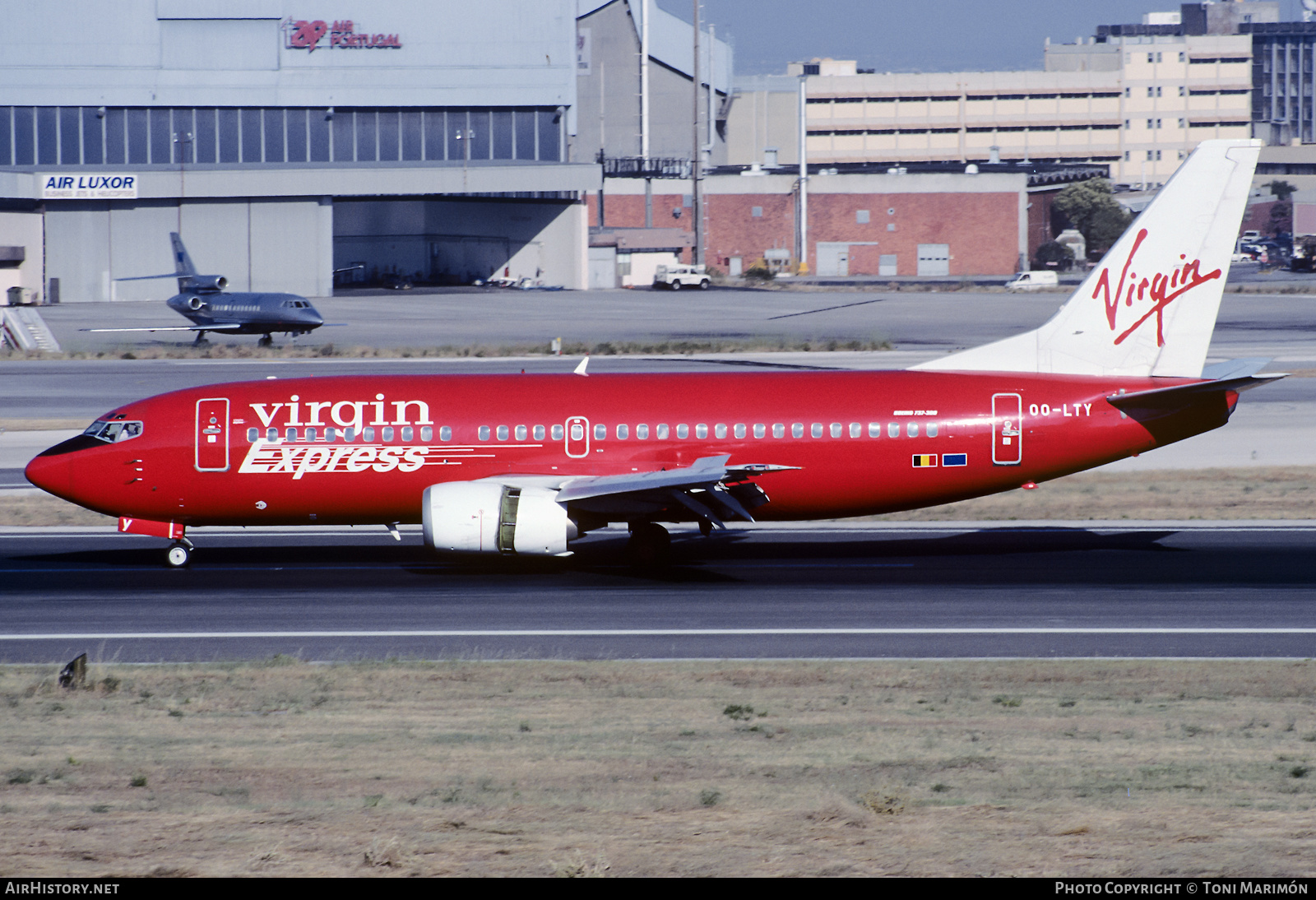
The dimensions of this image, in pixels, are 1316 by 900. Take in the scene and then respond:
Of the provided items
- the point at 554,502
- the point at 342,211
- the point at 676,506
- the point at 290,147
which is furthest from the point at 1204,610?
the point at 342,211

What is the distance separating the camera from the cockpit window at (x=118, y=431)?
29.2m

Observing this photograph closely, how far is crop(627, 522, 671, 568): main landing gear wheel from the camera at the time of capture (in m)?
29.5

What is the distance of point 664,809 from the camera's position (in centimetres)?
1304

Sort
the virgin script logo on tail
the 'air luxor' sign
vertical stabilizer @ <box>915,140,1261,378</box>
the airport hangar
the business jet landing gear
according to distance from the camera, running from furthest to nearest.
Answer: the airport hangar
the 'air luxor' sign
the business jet landing gear
the virgin script logo on tail
vertical stabilizer @ <box>915,140,1261,378</box>

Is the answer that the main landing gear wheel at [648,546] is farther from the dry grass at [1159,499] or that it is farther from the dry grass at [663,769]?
the dry grass at [1159,499]

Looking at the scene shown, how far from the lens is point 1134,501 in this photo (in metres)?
37.3

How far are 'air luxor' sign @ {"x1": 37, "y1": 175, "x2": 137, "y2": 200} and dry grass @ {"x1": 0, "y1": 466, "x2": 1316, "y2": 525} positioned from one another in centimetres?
7234

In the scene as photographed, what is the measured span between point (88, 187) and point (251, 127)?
13.7 metres

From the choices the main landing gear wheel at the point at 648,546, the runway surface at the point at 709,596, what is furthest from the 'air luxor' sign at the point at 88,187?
the main landing gear wheel at the point at 648,546

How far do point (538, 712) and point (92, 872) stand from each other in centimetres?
737

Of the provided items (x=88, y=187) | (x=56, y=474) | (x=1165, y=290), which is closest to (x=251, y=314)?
(x=88, y=187)

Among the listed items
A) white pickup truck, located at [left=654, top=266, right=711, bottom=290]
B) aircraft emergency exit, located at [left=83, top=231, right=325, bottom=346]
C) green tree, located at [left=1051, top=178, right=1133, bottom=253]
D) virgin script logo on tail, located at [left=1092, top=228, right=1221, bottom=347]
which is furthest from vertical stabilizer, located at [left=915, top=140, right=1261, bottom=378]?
green tree, located at [left=1051, top=178, right=1133, bottom=253]

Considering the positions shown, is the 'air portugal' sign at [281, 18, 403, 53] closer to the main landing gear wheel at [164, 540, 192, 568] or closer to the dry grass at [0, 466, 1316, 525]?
the dry grass at [0, 466, 1316, 525]
